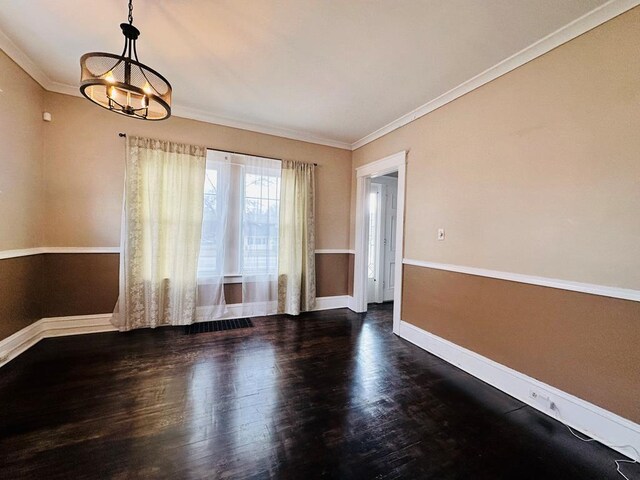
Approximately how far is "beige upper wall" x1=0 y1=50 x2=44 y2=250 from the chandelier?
1.48 m

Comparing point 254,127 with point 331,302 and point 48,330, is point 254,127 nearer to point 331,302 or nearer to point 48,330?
point 331,302

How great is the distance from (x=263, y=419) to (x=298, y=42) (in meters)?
2.83

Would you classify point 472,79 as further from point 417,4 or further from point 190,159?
point 190,159

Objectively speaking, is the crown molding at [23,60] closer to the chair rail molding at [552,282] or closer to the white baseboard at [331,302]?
the white baseboard at [331,302]

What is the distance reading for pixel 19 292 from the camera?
97.8 inches

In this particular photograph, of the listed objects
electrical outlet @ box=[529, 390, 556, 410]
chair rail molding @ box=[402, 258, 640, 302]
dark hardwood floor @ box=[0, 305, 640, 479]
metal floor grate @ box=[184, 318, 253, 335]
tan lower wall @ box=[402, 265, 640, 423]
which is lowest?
dark hardwood floor @ box=[0, 305, 640, 479]

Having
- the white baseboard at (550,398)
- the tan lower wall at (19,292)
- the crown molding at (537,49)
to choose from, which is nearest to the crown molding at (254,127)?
the crown molding at (537,49)

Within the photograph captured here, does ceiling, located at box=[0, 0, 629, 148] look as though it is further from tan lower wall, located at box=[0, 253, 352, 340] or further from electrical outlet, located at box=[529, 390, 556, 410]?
electrical outlet, located at box=[529, 390, 556, 410]

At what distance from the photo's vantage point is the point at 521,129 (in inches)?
82.6

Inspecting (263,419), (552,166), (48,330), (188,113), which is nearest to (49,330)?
(48,330)

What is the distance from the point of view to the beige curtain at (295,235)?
3.86 meters

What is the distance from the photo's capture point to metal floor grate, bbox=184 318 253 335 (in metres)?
3.22

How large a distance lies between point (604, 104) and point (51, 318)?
17.4 ft

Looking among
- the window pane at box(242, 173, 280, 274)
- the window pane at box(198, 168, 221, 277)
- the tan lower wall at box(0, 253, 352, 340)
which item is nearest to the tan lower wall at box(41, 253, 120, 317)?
the tan lower wall at box(0, 253, 352, 340)
